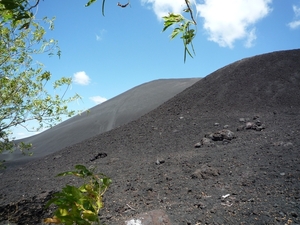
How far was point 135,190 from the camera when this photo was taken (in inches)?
161

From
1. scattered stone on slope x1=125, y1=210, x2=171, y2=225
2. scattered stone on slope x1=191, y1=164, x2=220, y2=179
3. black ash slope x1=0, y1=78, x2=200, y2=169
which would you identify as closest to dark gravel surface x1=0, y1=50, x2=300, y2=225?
scattered stone on slope x1=191, y1=164, x2=220, y2=179

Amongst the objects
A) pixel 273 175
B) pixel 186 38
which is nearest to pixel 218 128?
pixel 273 175

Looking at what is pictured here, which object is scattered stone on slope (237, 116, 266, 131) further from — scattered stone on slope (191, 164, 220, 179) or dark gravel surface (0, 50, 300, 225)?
scattered stone on slope (191, 164, 220, 179)

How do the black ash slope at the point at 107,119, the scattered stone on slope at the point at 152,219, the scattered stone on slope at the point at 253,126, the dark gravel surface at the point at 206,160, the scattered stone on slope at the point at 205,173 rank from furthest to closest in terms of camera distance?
1. the black ash slope at the point at 107,119
2. the scattered stone on slope at the point at 253,126
3. the scattered stone on slope at the point at 205,173
4. the dark gravel surface at the point at 206,160
5. the scattered stone on slope at the point at 152,219

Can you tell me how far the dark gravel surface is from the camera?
3227 mm

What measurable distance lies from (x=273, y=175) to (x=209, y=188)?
32.2 inches

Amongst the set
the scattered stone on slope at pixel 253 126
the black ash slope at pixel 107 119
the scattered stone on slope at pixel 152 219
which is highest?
the black ash slope at pixel 107 119

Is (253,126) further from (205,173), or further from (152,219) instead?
(152,219)

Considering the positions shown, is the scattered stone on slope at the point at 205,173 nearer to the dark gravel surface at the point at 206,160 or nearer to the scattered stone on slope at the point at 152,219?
the dark gravel surface at the point at 206,160

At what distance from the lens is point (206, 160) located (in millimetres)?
4863

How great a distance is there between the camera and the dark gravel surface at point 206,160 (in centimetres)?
323

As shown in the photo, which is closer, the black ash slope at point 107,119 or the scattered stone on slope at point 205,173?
the scattered stone on slope at point 205,173

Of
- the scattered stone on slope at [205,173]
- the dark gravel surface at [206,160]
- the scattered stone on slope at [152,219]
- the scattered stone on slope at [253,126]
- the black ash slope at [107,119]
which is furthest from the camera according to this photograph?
the black ash slope at [107,119]

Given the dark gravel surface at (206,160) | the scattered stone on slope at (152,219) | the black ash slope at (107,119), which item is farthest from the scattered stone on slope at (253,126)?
the black ash slope at (107,119)
